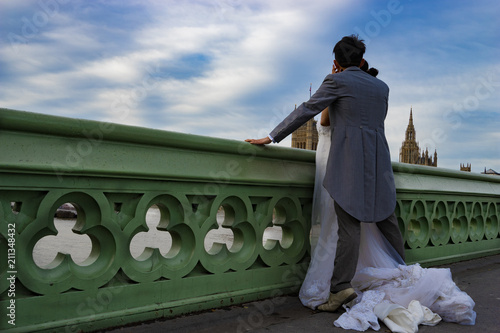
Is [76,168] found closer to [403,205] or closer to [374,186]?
[374,186]

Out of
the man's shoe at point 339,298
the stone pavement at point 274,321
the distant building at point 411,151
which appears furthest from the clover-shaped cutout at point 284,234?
the distant building at point 411,151

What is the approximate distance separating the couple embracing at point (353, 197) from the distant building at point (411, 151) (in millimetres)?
115292

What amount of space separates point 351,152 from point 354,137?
0.36 feet

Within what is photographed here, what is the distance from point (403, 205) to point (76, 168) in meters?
3.37

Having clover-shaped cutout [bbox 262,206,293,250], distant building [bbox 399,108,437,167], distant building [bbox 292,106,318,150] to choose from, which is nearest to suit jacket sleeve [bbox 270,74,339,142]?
clover-shaped cutout [bbox 262,206,293,250]

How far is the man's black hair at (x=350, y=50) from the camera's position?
Result: 11.6 ft

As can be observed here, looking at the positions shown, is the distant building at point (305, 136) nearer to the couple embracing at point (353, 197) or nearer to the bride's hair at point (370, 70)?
the bride's hair at point (370, 70)

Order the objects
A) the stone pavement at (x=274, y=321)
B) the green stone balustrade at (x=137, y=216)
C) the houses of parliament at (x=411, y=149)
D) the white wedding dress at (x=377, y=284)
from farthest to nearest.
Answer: the houses of parliament at (x=411, y=149) < the white wedding dress at (x=377, y=284) < the stone pavement at (x=274, y=321) < the green stone balustrade at (x=137, y=216)

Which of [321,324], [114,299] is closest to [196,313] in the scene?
[114,299]

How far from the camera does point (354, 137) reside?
11.0 feet

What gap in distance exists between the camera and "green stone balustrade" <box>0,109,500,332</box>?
227cm

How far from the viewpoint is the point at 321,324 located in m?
2.98

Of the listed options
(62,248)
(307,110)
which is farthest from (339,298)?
(62,248)

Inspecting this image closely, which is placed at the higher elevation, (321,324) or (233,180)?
(233,180)
